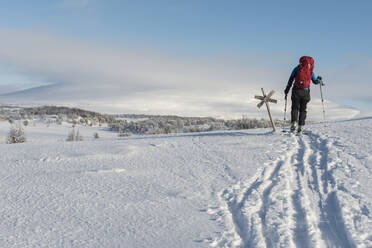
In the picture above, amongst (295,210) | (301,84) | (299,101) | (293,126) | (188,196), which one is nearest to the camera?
(295,210)

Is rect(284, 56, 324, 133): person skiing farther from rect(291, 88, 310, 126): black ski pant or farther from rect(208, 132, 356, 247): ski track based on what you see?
rect(208, 132, 356, 247): ski track

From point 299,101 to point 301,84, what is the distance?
0.48 m

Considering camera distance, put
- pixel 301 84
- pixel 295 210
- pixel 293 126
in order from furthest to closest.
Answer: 1. pixel 293 126
2. pixel 301 84
3. pixel 295 210

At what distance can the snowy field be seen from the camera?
3.22 meters

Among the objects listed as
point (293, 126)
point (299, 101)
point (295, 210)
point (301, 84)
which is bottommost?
point (295, 210)

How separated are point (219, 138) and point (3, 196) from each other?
17.0 ft

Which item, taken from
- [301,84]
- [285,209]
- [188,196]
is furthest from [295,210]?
[301,84]

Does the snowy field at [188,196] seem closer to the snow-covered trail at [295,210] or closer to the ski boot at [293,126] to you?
the snow-covered trail at [295,210]

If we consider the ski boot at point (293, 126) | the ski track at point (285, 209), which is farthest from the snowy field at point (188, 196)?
the ski boot at point (293, 126)

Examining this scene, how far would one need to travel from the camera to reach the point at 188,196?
432 cm

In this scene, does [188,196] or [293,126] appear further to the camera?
[293,126]

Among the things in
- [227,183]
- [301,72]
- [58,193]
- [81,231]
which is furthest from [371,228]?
[301,72]

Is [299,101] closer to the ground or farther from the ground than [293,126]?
farther from the ground

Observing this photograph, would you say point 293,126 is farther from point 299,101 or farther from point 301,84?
point 301,84
